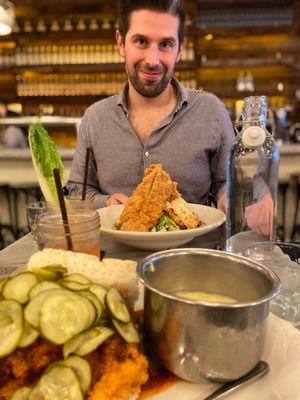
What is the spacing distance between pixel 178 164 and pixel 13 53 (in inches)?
199

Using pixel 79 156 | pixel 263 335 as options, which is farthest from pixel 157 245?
pixel 79 156

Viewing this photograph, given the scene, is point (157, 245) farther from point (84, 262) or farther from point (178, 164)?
point (178, 164)

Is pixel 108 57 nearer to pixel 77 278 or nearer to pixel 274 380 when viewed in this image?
pixel 77 278

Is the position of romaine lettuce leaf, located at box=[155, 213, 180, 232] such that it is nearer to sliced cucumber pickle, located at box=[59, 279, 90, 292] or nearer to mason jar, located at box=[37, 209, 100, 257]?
mason jar, located at box=[37, 209, 100, 257]

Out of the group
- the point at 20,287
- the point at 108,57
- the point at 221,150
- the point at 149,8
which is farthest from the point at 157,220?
the point at 108,57

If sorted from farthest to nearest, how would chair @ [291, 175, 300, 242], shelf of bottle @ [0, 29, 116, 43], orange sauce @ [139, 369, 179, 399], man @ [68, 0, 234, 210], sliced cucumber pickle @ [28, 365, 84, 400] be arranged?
shelf of bottle @ [0, 29, 116, 43]
chair @ [291, 175, 300, 242]
man @ [68, 0, 234, 210]
orange sauce @ [139, 369, 179, 399]
sliced cucumber pickle @ [28, 365, 84, 400]

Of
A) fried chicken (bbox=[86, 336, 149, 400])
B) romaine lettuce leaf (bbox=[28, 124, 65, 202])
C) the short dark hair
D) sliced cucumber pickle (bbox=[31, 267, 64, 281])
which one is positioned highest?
the short dark hair

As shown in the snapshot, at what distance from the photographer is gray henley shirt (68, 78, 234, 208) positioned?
220cm

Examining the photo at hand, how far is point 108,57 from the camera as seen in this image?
20.0 ft

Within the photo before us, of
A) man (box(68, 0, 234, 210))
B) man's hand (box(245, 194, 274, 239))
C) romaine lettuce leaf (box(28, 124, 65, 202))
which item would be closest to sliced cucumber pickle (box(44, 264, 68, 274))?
romaine lettuce leaf (box(28, 124, 65, 202))

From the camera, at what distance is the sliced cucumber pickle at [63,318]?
0.65 metres

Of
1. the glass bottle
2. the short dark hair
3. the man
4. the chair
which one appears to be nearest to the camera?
the glass bottle

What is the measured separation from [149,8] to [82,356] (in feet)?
6.08

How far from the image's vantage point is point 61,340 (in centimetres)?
65
